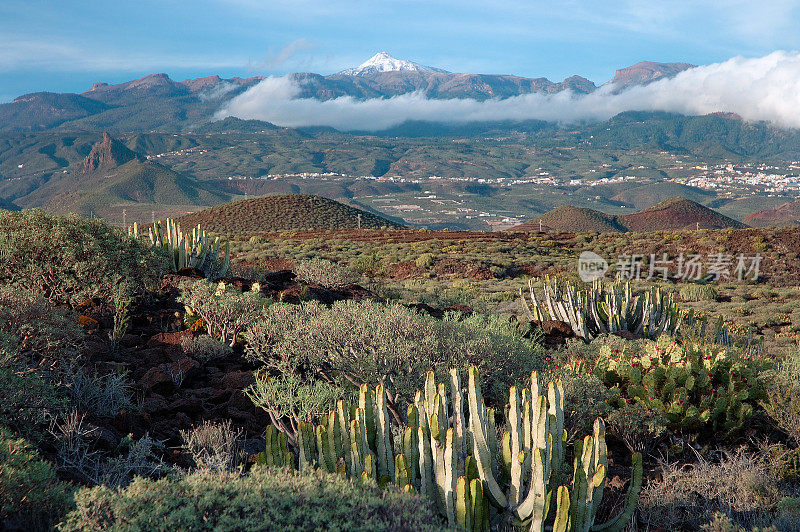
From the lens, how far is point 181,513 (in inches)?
110

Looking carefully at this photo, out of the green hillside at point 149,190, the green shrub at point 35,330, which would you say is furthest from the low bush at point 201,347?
the green hillside at point 149,190

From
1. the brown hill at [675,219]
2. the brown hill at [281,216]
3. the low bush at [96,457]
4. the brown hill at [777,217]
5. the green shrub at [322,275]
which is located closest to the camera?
the low bush at [96,457]

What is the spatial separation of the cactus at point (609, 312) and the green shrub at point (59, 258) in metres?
7.02

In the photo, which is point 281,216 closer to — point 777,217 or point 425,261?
point 425,261

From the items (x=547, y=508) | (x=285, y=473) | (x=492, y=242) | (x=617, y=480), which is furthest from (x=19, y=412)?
(x=492, y=242)

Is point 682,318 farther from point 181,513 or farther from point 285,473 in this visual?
point 181,513

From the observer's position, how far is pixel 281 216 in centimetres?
6619

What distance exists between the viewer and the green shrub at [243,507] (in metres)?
2.78

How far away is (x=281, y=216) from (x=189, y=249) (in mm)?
55854

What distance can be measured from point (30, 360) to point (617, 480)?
5239 millimetres

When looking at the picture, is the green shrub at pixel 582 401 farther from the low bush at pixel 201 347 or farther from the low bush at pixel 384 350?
the low bush at pixel 201 347

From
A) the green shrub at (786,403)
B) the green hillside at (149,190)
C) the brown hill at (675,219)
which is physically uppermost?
the green shrub at (786,403)

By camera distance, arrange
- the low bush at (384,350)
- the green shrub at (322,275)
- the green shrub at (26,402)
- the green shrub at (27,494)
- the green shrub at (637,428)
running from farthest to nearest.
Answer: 1. the green shrub at (322,275)
2. the low bush at (384,350)
3. the green shrub at (637,428)
4. the green shrub at (26,402)
5. the green shrub at (27,494)

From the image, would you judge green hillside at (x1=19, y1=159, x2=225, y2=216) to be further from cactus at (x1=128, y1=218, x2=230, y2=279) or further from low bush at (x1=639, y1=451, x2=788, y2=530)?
low bush at (x1=639, y1=451, x2=788, y2=530)
